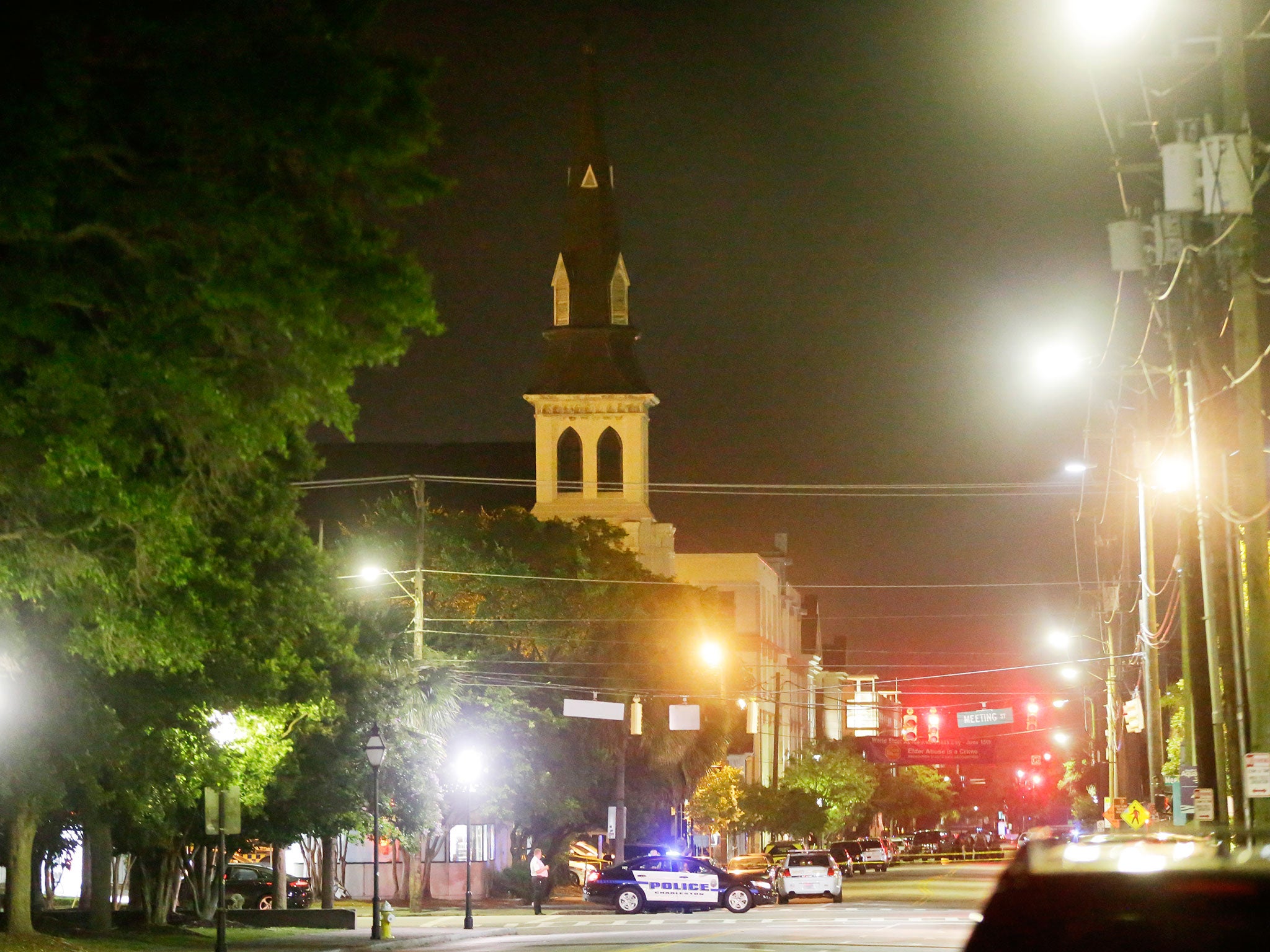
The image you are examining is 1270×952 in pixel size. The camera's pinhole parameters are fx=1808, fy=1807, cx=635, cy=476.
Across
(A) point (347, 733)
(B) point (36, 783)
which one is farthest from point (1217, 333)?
(A) point (347, 733)

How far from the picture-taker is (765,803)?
82375 millimetres

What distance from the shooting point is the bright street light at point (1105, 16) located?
1833 cm

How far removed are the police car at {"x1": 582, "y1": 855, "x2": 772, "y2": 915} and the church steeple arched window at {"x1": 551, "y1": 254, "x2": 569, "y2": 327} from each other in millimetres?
48002

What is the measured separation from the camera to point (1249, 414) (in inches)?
763

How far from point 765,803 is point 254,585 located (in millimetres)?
56473

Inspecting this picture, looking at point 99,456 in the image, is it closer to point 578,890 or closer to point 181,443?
point 181,443

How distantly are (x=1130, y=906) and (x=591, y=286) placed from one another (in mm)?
85912

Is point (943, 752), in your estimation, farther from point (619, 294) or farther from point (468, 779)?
point (468, 779)

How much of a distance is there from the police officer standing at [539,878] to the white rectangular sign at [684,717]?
5849mm

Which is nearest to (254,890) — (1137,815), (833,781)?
(1137,815)

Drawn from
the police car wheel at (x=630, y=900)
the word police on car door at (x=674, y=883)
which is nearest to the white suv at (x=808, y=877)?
the word police on car door at (x=674, y=883)

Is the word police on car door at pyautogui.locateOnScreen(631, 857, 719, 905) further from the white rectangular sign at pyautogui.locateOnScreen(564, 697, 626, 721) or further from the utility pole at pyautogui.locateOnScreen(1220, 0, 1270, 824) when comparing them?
the utility pole at pyautogui.locateOnScreen(1220, 0, 1270, 824)

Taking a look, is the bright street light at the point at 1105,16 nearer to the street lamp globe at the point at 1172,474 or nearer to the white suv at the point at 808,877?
the street lamp globe at the point at 1172,474

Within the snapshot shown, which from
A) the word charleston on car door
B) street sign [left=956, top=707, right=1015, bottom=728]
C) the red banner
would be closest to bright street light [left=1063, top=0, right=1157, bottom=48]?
the word charleston on car door
